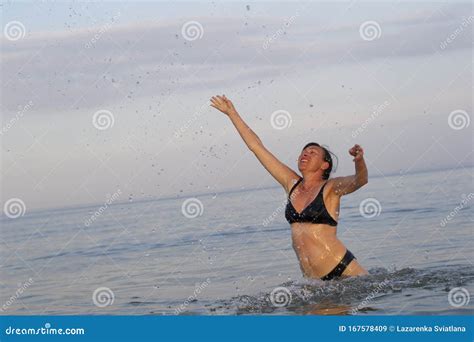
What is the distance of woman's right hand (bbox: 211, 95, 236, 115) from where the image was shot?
28.3ft

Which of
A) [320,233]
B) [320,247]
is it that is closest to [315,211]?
[320,233]

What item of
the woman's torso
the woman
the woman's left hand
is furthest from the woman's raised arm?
the woman's left hand

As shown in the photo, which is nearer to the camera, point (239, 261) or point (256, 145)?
point (256, 145)

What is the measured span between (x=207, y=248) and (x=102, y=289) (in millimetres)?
4159

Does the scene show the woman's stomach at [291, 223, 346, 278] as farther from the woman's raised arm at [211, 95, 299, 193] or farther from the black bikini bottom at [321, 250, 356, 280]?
the woman's raised arm at [211, 95, 299, 193]

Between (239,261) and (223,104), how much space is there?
4.64 meters

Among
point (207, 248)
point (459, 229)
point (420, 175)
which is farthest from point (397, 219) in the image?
point (420, 175)

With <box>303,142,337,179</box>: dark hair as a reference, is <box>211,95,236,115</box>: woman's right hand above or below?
above

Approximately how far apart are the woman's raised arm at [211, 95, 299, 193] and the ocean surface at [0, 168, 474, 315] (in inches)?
47.6

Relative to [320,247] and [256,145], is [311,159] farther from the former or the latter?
[320,247]

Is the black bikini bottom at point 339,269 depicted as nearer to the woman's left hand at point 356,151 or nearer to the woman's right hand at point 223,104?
the woman's left hand at point 356,151

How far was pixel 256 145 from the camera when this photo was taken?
28.9ft

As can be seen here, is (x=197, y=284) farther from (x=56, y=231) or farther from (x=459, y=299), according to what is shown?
(x=56, y=231)

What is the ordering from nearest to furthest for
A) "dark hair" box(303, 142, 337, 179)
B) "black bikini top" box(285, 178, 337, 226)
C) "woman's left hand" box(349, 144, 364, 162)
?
"woman's left hand" box(349, 144, 364, 162) < "black bikini top" box(285, 178, 337, 226) < "dark hair" box(303, 142, 337, 179)
